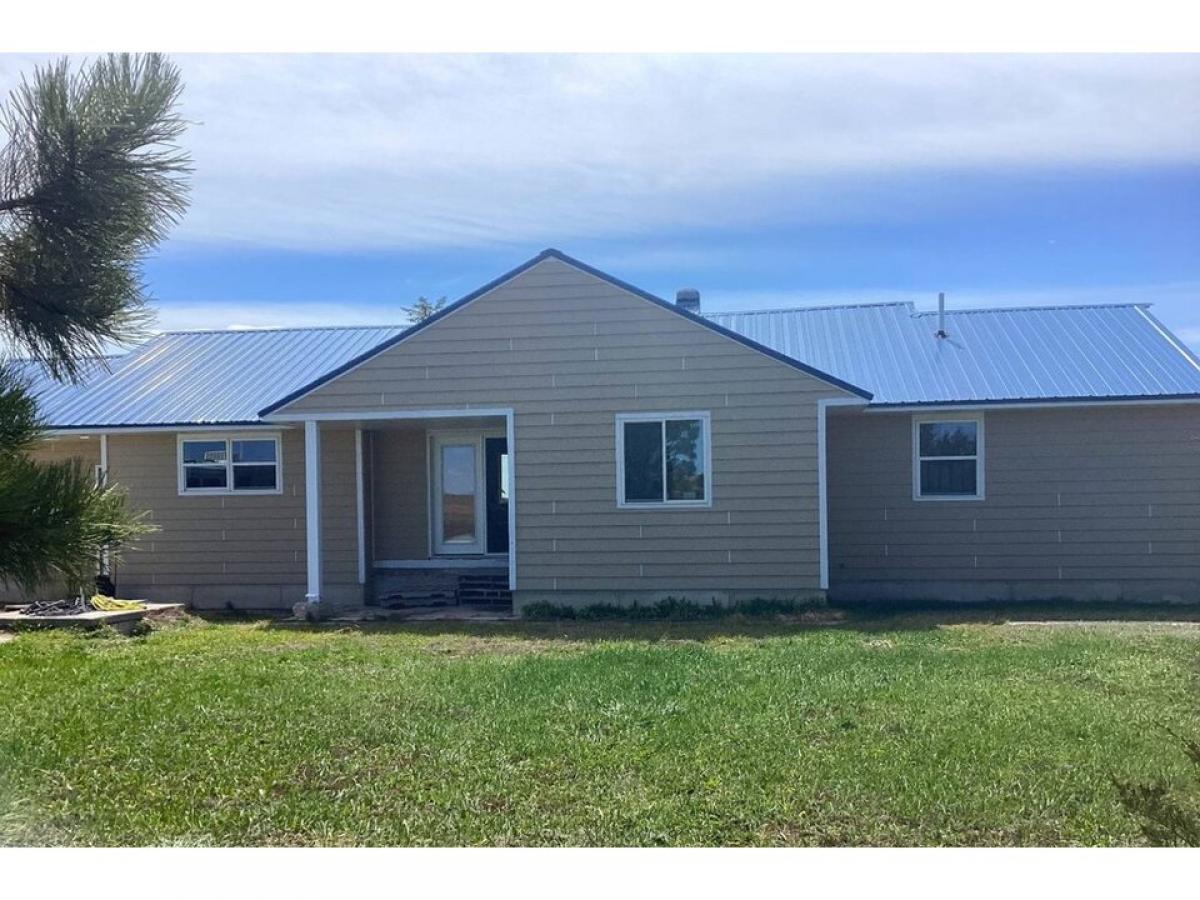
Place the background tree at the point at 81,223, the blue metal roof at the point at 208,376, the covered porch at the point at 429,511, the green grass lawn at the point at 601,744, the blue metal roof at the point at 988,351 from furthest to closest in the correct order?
the blue metal roof at the point at 208,376 < the covered porch at the point at 429,511 < the blue metal roof at the point at 988,351 < the green grass lawn at the point at 601,744 < the background tree at the point at 81,223

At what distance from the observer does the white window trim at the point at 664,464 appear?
13.2m

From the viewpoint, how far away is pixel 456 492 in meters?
15.5

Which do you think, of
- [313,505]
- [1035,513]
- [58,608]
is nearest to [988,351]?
[1035,513]

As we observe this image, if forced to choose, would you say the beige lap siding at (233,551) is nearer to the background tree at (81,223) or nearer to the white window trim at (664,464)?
the white window trim at (664,464)

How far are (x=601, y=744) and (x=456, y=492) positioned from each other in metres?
9.19

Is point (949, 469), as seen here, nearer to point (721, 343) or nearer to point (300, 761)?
point (721, 343)

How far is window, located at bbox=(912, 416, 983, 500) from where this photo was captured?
14.5 metres

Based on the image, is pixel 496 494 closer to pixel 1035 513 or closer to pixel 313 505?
pixel 313 505

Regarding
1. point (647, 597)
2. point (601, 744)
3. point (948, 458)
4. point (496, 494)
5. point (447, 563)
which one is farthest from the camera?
point (496, 494)

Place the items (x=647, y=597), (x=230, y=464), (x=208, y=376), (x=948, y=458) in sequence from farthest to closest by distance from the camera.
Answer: (x=208, y=376) < (x=230, y=464) < (x=948, y=458) < (x=647, y=597)

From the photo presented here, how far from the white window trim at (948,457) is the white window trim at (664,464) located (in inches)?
125

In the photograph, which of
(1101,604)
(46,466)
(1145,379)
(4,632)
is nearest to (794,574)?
(1101,604)

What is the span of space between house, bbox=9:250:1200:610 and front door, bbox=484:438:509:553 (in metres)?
0.03

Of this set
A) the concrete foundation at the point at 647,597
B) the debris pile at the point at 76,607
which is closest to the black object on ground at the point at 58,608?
the debris pile at the point at 76,607
